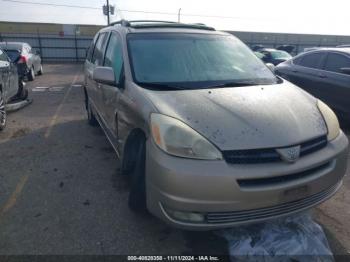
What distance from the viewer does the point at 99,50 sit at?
5258 mm

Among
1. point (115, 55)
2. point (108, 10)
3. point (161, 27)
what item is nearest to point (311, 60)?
point (161, 27)

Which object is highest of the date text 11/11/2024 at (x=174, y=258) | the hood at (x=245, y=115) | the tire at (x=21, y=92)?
the hood at (x=245, y=115)

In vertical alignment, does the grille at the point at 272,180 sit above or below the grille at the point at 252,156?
below

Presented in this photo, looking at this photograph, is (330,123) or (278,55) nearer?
(330,123)

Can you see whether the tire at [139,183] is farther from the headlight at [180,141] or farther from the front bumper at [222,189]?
the headlight at [180,141]

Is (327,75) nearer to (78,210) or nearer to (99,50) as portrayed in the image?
(99,50)

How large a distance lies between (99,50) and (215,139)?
3394 mm

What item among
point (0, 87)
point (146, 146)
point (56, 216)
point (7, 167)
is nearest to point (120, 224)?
point (56, 216)

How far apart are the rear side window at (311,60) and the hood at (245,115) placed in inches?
175

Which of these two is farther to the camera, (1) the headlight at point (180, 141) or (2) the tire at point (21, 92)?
(2) the tire at point (21, 92)

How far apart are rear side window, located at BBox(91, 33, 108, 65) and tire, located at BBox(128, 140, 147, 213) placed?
235 centimetres

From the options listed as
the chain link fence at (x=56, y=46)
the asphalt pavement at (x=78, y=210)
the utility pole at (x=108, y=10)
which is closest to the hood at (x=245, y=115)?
the asphalt pavement at (x=78, y=210)

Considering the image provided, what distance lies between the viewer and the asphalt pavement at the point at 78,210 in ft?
9.58

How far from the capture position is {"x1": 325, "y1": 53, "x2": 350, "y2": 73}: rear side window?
6547 millimetres
